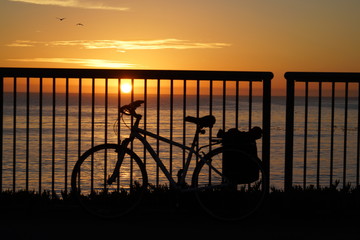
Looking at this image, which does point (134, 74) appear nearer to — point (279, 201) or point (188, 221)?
point (188, 221)

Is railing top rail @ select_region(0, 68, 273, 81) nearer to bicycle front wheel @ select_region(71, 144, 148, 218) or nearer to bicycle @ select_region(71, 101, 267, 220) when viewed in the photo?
bicycle @ select_region(71, 101, 267, 220)

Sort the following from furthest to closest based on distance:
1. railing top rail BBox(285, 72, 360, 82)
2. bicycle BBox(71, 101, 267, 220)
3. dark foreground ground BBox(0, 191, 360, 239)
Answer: railing top rail BBox(285, 72, 360, 82) < bicycle BBox(71, 101, 267, 220) < dark foreground ground BBox(0, 191, 360, 239)

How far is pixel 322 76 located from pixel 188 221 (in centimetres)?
214

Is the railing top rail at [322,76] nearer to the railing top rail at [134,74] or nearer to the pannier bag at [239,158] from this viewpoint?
the railing top rail at [134,74]

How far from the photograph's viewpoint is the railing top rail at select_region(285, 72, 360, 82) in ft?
20.6

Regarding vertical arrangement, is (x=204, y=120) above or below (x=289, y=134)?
above

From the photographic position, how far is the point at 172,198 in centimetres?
625

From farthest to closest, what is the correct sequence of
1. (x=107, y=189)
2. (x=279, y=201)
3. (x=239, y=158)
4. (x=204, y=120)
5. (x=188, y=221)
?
(x=279, y=201) → (x=107, y=189) → (x=188, y=221) → (x=239, y=158) → (x=204, y=120)

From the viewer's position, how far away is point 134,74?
20.2 ft

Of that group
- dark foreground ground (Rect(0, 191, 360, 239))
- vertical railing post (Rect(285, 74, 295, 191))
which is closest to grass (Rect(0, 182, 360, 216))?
dark foreground ground (Rect(0, 191, 360, 239))

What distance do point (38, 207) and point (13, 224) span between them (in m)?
0.56

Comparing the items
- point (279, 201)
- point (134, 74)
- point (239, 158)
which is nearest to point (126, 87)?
point (134, 74)

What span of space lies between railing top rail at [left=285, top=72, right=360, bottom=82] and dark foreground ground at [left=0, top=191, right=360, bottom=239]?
4.16ft

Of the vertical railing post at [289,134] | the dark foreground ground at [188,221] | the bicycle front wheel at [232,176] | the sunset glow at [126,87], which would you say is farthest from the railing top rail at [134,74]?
the dark foreground ground at [188,221]
